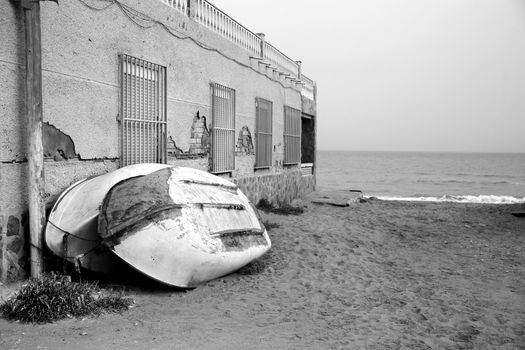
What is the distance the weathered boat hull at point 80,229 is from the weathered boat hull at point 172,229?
0.24 meters

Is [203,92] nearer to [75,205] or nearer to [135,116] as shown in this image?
[135,116]

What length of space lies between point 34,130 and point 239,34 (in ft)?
21.8

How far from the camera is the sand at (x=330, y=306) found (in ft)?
13.5

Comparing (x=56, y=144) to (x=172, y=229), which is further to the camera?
(x=56, y=144)

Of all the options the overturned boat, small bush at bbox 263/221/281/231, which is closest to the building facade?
the overturned boat

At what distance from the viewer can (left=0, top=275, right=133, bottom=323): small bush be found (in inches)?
165

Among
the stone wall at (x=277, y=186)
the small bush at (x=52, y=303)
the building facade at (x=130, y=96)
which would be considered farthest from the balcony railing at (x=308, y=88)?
the small bush at (x=52, y=303)

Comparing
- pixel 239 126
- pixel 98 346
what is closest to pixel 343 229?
pixel 239 126

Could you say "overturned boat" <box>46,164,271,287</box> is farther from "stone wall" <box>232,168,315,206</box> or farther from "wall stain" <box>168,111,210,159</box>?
"stone wall" <box>232,168,315,206</box>

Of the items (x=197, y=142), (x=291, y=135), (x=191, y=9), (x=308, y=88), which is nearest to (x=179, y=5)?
(x=191, y=9)

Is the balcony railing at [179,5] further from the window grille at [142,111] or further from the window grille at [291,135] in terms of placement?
the window grille at [291,135]

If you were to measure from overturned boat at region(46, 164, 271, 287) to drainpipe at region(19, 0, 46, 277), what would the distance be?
0.19 m

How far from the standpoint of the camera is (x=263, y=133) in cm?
1230

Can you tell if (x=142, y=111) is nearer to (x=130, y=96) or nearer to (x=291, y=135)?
(x=130, y=96)
